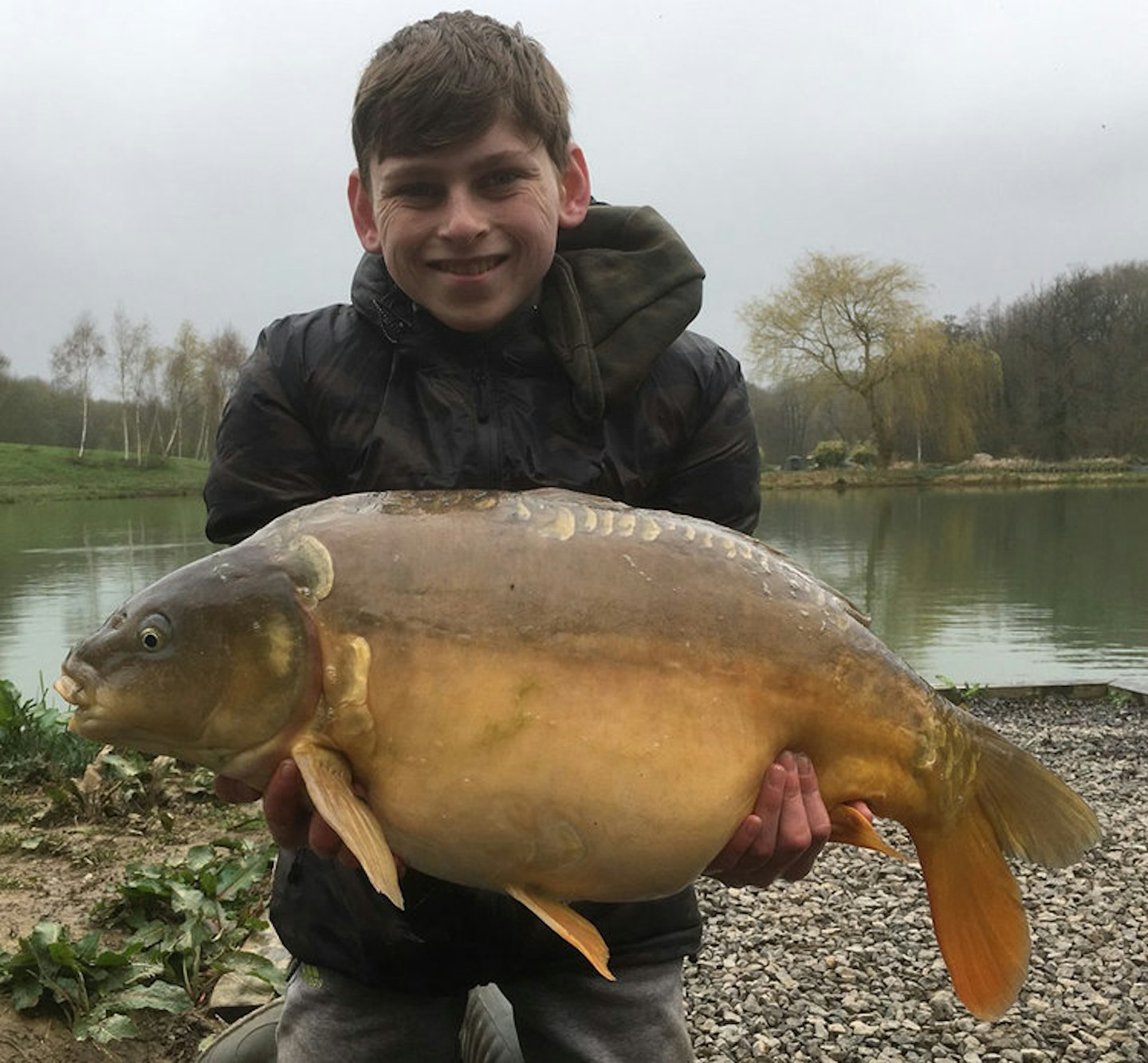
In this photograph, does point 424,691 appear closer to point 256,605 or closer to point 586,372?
point 256,605

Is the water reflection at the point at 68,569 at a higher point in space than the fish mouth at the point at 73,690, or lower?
lower

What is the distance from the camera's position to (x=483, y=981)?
1.58 meters

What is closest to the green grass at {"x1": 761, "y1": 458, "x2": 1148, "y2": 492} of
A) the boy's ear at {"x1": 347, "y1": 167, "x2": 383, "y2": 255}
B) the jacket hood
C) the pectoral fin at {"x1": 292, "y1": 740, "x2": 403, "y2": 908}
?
the jacket hood

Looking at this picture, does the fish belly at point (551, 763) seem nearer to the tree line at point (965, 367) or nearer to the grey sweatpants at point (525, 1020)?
the grey sweatpants at point (525, 1020)

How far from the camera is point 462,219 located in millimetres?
1526

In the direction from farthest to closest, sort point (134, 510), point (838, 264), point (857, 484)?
1. point (838, 264)
2. point (857, 484)
3. point (134, 510)

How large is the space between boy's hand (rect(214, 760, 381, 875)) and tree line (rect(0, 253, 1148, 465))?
33.7m

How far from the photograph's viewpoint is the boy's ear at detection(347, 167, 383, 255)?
5.53 feet

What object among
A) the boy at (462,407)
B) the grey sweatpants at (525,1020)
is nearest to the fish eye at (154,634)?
the boy at (462,407)

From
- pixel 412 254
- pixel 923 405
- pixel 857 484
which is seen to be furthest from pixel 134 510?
pixel 412 254

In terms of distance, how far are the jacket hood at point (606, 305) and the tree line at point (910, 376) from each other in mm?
33153

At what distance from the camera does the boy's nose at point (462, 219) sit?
153 centimetres

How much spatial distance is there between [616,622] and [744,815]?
27 centimetres

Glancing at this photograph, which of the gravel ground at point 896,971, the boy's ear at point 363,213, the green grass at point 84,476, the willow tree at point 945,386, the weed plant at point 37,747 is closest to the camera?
the boy's ear at point 363,213
